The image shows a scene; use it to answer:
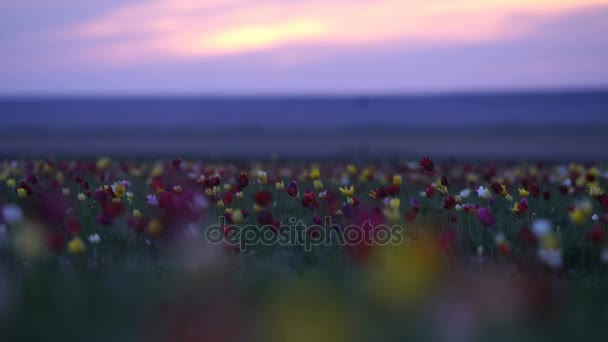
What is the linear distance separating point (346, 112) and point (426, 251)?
52548mm

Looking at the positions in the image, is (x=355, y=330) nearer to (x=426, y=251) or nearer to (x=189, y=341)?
(x=189, y=341)

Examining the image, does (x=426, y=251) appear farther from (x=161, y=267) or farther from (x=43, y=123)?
(x=43, y=123)

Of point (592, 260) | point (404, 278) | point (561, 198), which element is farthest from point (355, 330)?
point (561, 198)

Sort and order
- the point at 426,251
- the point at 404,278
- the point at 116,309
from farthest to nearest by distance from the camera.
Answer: the point at 426,251, the point at 404,278, the point at 116,309

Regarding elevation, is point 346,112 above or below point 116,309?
above

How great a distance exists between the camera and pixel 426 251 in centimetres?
310

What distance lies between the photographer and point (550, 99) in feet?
204

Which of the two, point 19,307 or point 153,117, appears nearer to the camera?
point 19,307

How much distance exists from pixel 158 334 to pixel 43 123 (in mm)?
51991

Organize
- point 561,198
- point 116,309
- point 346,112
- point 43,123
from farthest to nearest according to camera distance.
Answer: point 346,112, point 43,123, point 561,198, point 116,309

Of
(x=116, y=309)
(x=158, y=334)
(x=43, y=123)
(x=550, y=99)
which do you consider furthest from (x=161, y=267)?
(x=550, y=99)

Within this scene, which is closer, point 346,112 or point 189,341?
point 189,341

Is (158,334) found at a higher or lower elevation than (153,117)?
lower

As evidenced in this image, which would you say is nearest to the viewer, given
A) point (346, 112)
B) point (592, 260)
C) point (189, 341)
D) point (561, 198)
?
point (189, 341)
